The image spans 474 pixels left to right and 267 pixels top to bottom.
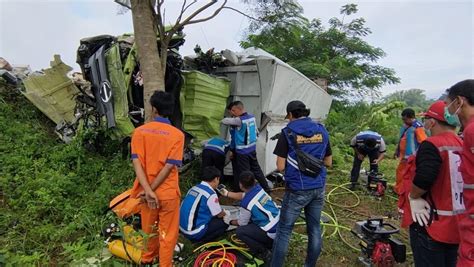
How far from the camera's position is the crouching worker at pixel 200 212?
10.9 ft

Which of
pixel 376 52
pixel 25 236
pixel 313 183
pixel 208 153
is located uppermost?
pixel 376 52

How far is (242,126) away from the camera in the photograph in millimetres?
4625

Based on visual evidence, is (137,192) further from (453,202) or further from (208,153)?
(453,202)

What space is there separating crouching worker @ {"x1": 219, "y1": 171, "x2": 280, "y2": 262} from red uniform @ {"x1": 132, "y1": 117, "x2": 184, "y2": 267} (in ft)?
2.45

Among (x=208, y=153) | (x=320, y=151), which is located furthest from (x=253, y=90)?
(x=320, y=151)

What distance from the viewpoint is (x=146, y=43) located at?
389 cm

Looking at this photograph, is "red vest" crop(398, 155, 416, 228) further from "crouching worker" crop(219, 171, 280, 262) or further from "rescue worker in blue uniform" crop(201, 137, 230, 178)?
"rescue worker in blue uniform" crop(201, 137, 230, 178)

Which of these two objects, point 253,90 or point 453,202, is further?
point 253,90

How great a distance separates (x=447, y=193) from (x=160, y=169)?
220 centimetres

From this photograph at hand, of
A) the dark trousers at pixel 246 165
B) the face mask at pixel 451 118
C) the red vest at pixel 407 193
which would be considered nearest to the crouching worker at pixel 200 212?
the dark trousers at pixel 246 165

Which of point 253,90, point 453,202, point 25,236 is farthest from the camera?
point 253,90

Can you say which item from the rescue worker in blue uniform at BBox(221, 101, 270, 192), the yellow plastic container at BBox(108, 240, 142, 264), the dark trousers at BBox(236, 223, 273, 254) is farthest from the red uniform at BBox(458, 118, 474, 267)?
the rescue worker in blue uniform at BBox(221, 101, 270, 192)

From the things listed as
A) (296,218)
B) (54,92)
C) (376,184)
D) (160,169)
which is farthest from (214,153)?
(54,92)

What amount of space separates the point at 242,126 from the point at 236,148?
0.36 m
